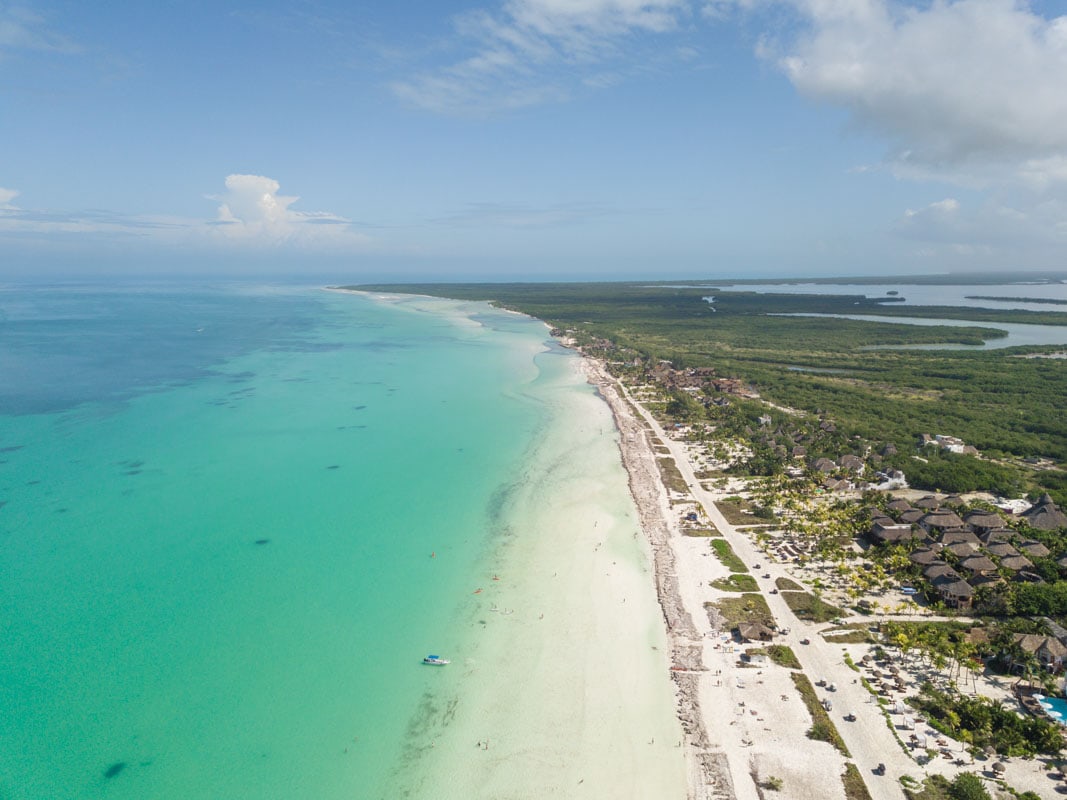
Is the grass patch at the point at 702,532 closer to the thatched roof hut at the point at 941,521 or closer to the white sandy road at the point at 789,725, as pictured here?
the white sandy road at the point at 789,725

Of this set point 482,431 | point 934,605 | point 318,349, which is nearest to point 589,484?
point 482,431

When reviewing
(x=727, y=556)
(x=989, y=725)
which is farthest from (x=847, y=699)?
(x=727, y=556)

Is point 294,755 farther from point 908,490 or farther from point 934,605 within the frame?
point 908,490

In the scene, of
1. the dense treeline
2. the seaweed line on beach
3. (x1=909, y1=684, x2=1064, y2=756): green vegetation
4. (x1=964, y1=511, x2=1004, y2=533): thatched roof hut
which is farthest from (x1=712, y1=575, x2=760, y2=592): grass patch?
the dense treeline

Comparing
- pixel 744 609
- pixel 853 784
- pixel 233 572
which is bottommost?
pixel 853 784

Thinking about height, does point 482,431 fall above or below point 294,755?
above

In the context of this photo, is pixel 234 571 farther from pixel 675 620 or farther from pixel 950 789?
pixel 950 789

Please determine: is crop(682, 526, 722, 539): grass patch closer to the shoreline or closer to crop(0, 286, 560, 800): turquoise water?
the shoreline
